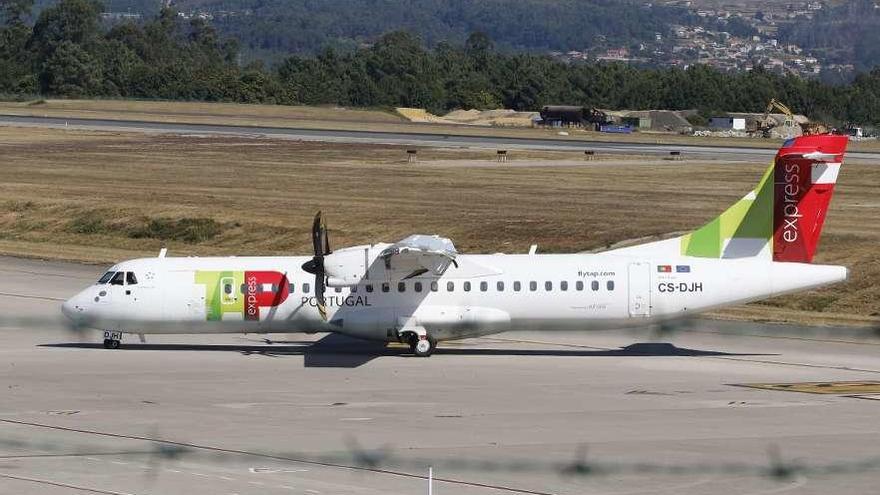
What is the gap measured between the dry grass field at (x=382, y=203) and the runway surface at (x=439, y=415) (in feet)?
31.7

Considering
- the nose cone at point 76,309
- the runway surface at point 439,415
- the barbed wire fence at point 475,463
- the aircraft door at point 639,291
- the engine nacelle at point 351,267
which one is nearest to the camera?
the runway surface at point 439,415

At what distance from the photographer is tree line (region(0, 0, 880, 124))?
167875 mm

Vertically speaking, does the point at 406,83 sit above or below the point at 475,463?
above

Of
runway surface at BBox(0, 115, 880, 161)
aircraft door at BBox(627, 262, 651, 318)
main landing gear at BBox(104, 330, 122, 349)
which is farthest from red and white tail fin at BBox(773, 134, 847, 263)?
runway surface at BBox(0, 115, 880, 161)

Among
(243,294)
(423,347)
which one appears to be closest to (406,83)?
(243,294)

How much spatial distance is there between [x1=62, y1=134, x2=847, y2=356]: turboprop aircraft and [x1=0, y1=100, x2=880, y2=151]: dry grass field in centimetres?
7546

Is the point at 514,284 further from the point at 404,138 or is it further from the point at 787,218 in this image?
the point at 404,138

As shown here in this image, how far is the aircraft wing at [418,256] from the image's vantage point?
34938mm

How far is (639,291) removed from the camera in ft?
119

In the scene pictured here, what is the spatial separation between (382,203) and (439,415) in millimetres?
42049

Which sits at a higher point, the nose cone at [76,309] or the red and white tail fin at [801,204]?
the red and white tail fin at [801,204]

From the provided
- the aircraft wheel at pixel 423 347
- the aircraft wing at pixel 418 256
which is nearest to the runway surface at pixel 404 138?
the aircraft wheel at pixel 423 347

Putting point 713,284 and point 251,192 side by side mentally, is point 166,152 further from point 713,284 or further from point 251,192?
point 713,284

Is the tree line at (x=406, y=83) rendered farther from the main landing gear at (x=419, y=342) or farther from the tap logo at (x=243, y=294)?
the tap logo at (x=243, y=294)
